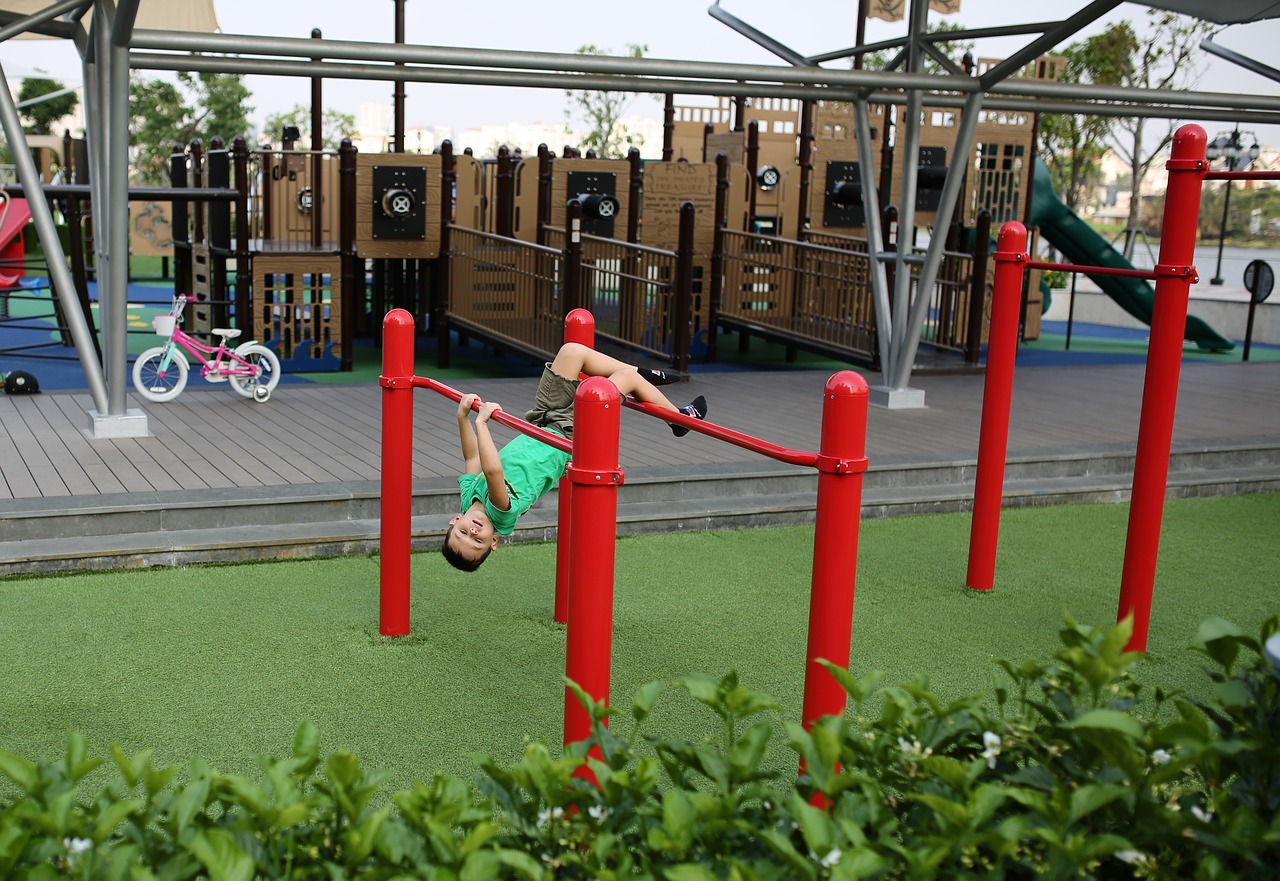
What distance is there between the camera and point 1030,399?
11.1 meters

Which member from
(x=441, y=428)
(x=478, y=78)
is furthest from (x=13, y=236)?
(x=478, y=78)

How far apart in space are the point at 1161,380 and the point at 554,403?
7.91 feet

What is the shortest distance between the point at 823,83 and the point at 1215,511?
144 inches

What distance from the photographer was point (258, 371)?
370 inches

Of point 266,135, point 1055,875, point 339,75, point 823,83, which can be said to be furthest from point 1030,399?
point 266,135

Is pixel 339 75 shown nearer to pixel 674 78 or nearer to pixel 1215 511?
pixel 674 78

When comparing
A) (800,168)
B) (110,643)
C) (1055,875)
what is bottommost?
(110,643)

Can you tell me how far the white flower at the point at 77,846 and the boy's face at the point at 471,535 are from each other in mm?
2710

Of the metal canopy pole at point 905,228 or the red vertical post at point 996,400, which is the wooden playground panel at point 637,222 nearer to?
the metal canopy pole at point 905,228

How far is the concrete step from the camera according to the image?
5.93 metres

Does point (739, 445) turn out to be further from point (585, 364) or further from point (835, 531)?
point (585, 364)

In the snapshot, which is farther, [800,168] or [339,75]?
[800,168]

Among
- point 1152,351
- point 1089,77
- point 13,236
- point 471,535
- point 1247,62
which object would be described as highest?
point 1089,77

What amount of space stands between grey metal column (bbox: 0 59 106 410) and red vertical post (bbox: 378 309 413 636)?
11.5ft
